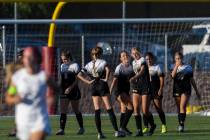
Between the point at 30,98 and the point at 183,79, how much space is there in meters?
10.4

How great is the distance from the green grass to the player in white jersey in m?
7.37

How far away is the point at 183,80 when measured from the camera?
76.0 feet

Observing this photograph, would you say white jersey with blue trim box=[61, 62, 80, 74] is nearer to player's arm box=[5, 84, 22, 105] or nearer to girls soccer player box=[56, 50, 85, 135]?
girls soccer player box=[56, 50, 85, 135]

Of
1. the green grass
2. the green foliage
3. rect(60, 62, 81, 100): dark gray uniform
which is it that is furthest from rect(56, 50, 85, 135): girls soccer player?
the green foliage

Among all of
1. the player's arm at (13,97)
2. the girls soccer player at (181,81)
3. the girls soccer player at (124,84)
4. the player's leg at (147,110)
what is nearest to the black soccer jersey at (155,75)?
the girls soccer player at (181,81)

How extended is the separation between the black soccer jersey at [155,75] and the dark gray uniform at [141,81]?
1.12 metres

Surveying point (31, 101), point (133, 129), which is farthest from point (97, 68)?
point (31, 101)

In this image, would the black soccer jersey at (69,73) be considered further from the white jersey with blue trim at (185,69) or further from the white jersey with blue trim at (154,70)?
the white jersey with blue trim at (185,69)

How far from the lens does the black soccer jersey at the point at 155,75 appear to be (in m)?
22.8

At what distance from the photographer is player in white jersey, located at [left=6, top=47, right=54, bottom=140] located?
13.1 metres

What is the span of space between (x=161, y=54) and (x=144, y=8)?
17.7 meters

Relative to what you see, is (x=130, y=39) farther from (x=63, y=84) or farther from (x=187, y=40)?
(x=63, y=84)

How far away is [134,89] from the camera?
2145 centimetres

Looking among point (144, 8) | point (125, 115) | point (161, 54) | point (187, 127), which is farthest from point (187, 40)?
point (144, 8)
